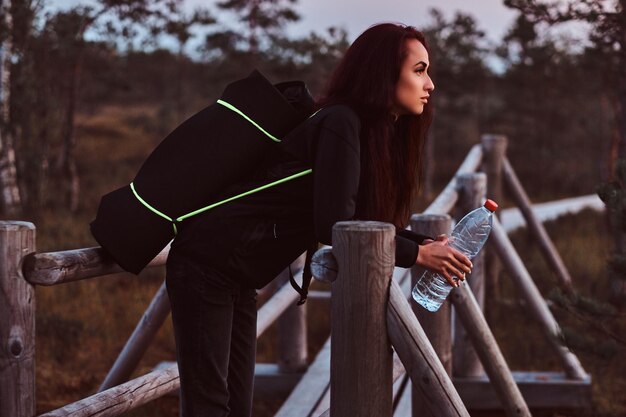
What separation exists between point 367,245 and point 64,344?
16.7ft

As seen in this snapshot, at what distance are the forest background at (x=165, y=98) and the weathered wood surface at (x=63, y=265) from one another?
2458 millimetres

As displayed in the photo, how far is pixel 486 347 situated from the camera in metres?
3.87

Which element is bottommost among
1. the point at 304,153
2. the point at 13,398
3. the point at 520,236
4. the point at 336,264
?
the point at 520,236

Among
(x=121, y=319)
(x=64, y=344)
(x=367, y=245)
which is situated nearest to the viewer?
(x=367, y=245)

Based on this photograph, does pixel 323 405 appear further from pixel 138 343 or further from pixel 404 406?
pixel 138 343

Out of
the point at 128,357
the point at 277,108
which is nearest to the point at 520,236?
the point at 128,357

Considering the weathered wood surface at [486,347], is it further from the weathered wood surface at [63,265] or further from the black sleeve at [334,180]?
the weathered wood surface at [63,265]

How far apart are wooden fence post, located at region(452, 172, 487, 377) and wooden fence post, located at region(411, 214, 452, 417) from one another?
1525 mm

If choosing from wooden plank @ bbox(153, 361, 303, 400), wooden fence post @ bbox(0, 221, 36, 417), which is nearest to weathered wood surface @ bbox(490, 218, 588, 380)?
wooden plank @ bbox(153, 361, 303, 400)

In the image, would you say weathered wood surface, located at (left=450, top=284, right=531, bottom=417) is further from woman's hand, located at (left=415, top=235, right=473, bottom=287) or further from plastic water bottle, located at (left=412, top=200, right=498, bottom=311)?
woman's hand, located at (left=415, top=235, right=473, bottom=287)

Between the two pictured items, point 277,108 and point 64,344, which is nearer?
point 277,108

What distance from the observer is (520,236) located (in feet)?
39.9

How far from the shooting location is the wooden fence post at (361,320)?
7.77 ft

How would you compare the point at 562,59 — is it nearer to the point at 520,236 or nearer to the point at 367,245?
the point at 520,236
